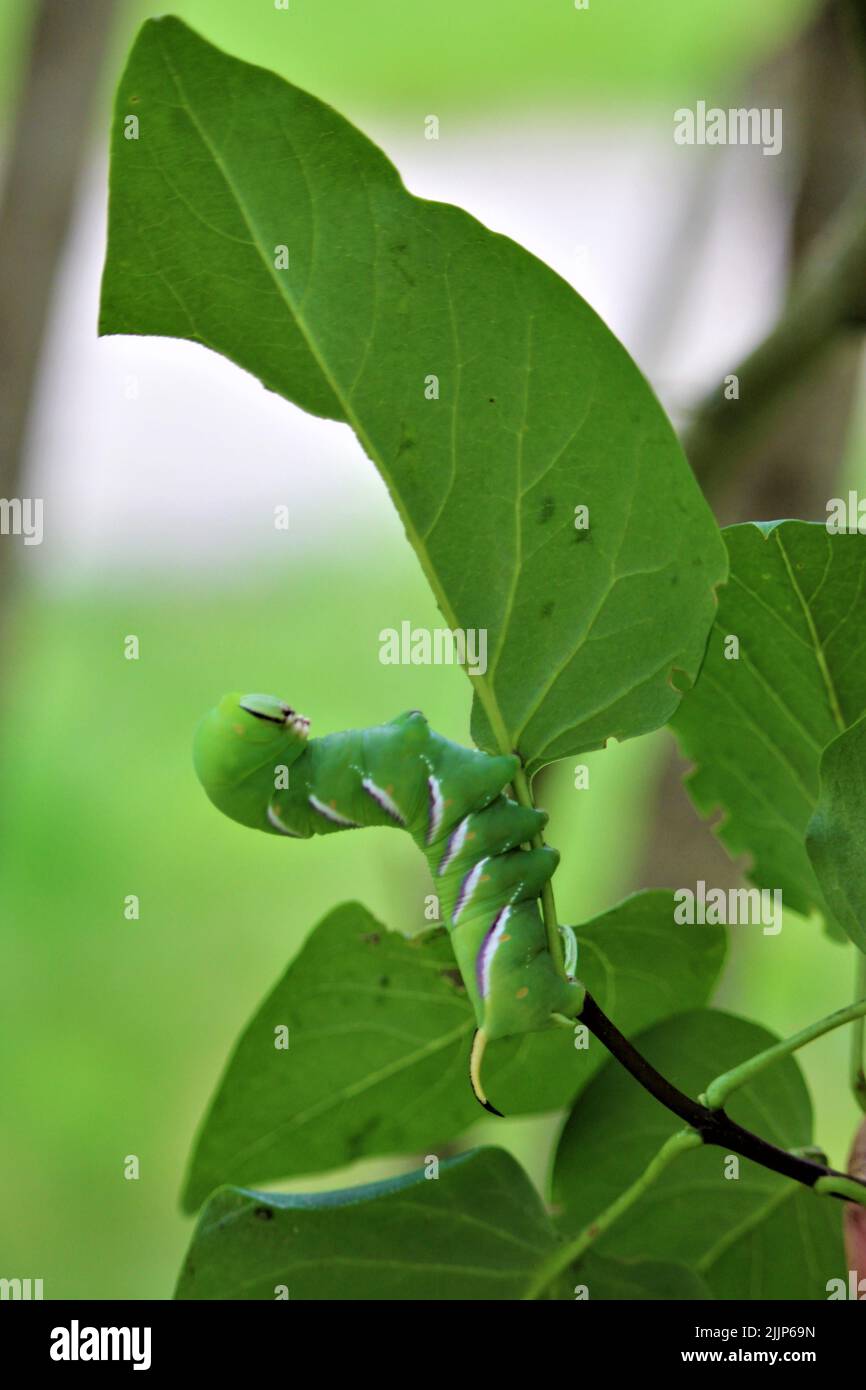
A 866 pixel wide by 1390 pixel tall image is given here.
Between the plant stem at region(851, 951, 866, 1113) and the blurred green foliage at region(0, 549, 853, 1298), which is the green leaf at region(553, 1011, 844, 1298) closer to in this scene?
the plant stem at region(851, 951, 866, 1113)

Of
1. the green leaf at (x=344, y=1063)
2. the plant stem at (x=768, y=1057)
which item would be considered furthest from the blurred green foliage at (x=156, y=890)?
the plant stem at (x=768, y=1057)

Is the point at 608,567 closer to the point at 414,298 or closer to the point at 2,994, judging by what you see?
the point at 414,298

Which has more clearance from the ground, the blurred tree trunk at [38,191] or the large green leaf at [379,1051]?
the blurred tree trunk at [38,191]

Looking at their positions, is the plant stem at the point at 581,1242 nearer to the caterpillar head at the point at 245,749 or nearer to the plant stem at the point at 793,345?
the caterpillar head at the point at 245,749

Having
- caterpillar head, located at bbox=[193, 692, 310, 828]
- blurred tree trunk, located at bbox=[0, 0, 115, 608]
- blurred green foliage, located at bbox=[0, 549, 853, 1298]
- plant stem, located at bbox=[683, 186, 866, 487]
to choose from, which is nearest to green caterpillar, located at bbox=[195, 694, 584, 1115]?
caterpillar head, located at bbox=[193, 692, 310, 828]

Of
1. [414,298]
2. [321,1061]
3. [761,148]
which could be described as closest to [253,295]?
[414,298]
